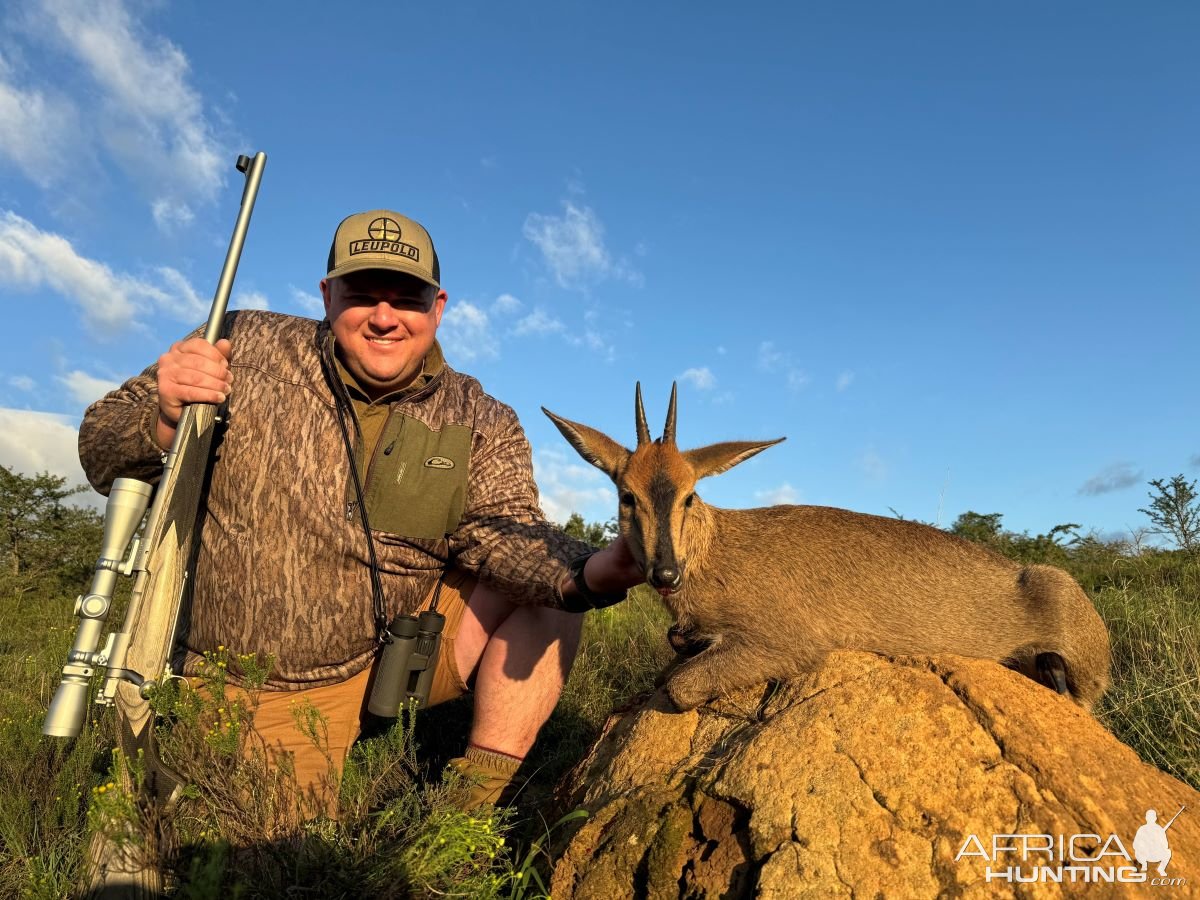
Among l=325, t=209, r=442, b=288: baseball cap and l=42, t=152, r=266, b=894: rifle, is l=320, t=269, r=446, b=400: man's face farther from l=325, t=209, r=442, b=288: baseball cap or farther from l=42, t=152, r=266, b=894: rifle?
l=42, t=152, r=266, b=894: rifle

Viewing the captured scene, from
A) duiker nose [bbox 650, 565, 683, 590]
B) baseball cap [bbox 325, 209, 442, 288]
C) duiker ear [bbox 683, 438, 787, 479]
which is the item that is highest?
baseball cap [bbox 325, 209, 442, 288]

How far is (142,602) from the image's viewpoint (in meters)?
3.60

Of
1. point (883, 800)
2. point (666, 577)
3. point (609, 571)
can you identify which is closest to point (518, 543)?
point (609, 571)

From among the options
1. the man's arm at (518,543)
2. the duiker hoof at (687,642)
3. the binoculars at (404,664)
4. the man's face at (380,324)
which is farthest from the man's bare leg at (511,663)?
the man's face at (380,324)

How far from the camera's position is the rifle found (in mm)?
3293

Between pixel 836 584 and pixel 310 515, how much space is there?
331 cm

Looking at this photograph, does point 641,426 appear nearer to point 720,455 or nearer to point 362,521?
point 720,455

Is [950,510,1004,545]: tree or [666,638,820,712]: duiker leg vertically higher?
[950,510,1004,545]: tree

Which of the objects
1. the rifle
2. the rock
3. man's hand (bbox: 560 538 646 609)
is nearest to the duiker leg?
the rock

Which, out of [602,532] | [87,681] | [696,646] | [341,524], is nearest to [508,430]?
[341,524]

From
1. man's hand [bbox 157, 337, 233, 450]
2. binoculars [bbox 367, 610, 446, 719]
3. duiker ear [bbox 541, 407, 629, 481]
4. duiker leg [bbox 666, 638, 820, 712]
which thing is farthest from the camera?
duiker ear [bbox 541, 407, 629, 481]

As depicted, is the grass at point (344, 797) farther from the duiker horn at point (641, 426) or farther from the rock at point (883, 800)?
the duiker horn at point (641, 426)

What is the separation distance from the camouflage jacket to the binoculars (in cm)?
40

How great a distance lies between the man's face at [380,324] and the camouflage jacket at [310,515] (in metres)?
0.18
